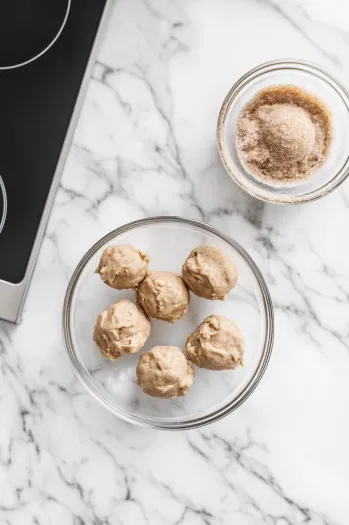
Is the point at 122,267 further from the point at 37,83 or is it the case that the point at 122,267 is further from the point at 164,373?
the point at 37,83

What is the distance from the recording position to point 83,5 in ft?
2.85

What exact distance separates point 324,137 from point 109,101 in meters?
0.34

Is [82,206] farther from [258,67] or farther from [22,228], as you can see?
[258,67]

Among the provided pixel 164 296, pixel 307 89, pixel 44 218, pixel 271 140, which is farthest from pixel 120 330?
pixel 307 89

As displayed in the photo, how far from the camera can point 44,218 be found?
36.1 inches

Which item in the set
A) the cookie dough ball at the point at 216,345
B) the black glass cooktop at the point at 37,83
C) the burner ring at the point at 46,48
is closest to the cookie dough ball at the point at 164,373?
the cookie dough ball at the point at 216,345

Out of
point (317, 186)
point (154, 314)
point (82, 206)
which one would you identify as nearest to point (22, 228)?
point (82, 206)

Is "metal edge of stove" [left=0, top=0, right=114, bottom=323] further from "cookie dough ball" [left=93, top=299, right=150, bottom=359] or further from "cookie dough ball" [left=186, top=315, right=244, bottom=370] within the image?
"cookie dough ball" [left=186, top=315, right=244, bottom=370]

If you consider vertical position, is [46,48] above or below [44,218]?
above

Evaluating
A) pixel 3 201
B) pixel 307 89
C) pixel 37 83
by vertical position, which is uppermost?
pixel 307 89

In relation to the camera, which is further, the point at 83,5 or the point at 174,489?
the point at 174,489

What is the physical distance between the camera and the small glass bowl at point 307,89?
920 millimetres

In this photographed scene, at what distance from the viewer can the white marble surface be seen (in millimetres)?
969

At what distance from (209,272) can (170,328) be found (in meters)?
0.12
